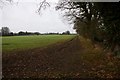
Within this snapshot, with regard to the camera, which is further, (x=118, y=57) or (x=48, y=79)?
(x=118, y=57)

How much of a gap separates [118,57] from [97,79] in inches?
272

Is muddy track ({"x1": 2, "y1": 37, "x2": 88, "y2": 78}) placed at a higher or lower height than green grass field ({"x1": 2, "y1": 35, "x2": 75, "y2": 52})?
higher

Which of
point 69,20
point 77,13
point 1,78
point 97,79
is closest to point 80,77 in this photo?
point 97,79

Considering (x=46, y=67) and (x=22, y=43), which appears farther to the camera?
(x=22, y=43)

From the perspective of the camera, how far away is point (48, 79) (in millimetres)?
12312

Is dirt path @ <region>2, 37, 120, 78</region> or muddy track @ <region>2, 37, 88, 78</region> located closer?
dirt path @ <region>2, 37, 120, 78</region>

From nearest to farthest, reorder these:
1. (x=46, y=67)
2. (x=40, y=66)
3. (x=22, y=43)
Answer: (x=46, y=67) < (x=40, y=66) < (x=22, y=43)

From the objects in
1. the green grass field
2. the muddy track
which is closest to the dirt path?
the muddy track

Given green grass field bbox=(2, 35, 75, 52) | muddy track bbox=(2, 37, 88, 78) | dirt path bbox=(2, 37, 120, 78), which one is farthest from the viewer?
green grass field bbox=(2, 35, 75, 52)

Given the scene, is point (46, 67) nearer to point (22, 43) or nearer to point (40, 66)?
point (40, 66)

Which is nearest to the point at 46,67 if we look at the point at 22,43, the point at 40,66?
the point at 40,66

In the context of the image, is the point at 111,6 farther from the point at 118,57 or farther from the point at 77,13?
the point at 77,13

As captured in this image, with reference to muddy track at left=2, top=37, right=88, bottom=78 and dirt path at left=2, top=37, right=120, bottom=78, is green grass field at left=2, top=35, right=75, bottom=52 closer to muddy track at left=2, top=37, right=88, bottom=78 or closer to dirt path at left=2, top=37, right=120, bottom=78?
muddy track at left=2, top=37, right=88, bottom=78

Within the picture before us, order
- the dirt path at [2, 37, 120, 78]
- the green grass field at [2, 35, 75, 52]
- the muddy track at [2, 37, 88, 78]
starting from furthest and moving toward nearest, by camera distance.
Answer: the green grass field at [2, 35, 75, 52] < the muddy track at [2, 37, 88, 78] < the dirt path at [2, 37, 120, 78]
